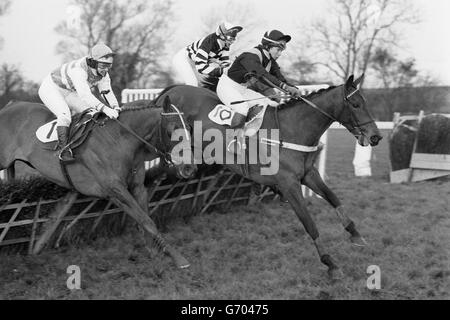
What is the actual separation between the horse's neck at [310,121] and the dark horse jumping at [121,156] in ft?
3.56

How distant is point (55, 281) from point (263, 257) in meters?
1.97

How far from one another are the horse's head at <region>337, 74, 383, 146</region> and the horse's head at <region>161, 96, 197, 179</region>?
1.58 metres

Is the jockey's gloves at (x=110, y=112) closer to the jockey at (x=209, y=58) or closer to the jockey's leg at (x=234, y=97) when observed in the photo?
the jockey's leg at (x=234, y=97)

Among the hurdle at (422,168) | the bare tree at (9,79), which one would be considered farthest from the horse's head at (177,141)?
the bare tree at (9,79)

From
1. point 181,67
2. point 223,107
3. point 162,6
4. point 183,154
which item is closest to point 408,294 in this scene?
point 183,154

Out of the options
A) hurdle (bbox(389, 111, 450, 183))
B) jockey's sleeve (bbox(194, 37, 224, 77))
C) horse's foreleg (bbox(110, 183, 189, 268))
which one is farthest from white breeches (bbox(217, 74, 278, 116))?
hurdle (bbox(389, 111, 450, 183))

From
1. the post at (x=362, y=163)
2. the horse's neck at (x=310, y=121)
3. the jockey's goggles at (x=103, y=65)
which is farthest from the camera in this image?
the post at (x=362, y=163)

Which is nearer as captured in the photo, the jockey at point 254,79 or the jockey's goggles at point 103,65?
the jockey's goggles at point 103,65

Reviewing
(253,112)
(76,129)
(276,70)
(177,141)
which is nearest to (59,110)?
(76,129)

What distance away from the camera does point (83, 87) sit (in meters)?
4.86

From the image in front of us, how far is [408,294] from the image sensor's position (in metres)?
4.16

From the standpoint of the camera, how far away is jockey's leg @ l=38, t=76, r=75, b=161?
195 inches

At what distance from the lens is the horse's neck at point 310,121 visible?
5172 mm

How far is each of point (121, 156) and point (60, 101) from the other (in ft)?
2.90
